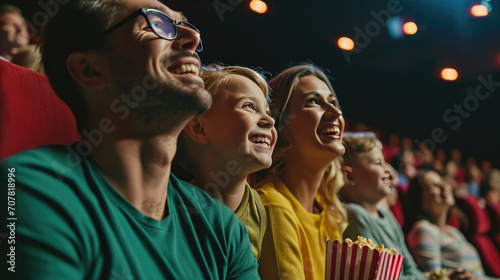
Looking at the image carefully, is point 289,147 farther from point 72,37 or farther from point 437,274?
point 437,274

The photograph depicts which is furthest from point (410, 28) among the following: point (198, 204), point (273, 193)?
point (198, 204)

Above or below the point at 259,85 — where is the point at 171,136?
below

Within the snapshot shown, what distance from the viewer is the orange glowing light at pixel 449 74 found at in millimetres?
3613

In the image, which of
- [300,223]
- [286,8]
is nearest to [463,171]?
[286,8]

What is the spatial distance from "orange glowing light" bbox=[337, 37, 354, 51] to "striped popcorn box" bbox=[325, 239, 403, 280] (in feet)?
3.66

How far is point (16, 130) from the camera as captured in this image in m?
1.07

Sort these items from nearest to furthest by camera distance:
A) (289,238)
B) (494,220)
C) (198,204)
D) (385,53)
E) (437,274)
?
(198,204)
(289,238)
(437,274)
(385,53)
(494,220)

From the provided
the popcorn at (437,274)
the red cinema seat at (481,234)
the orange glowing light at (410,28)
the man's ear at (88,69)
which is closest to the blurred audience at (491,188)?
the red cinema seat at (481,234)

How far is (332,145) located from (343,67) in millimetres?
736

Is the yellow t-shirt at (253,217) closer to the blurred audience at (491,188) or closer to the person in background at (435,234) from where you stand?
the person in background at (435,234)

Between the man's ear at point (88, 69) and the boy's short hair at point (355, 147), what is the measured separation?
1.16 metres

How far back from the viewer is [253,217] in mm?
1480

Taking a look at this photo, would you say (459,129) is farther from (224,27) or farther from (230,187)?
(230,187)

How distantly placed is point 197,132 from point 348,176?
800 millimetres
